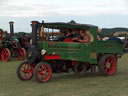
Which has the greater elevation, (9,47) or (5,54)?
(9,47)

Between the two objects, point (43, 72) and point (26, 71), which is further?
point (26, 71)

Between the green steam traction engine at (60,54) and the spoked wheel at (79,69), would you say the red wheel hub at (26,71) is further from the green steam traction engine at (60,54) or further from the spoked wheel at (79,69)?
the spoked wheel at (79,69)

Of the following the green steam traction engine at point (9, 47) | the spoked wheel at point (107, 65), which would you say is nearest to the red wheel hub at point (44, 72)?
the spoked wheel at point (107, 65)

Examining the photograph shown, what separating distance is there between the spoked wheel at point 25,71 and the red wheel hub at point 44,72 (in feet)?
1.83

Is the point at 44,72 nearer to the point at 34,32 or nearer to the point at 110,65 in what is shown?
the point at 34,32

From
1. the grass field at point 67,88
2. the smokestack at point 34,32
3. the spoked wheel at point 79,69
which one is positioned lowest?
the grass field at point 67,88

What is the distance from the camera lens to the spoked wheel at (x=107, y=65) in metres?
7.20

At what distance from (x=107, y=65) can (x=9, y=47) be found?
7585 mm

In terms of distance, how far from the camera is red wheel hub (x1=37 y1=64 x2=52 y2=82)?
6324 mm

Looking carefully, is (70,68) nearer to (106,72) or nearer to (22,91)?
(106,72)

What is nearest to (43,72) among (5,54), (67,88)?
(67,88)

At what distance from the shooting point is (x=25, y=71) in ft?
22.3

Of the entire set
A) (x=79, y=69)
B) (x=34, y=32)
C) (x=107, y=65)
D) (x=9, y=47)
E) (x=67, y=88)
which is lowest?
(x=67, y=88)

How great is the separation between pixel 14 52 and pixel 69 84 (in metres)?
8.40
